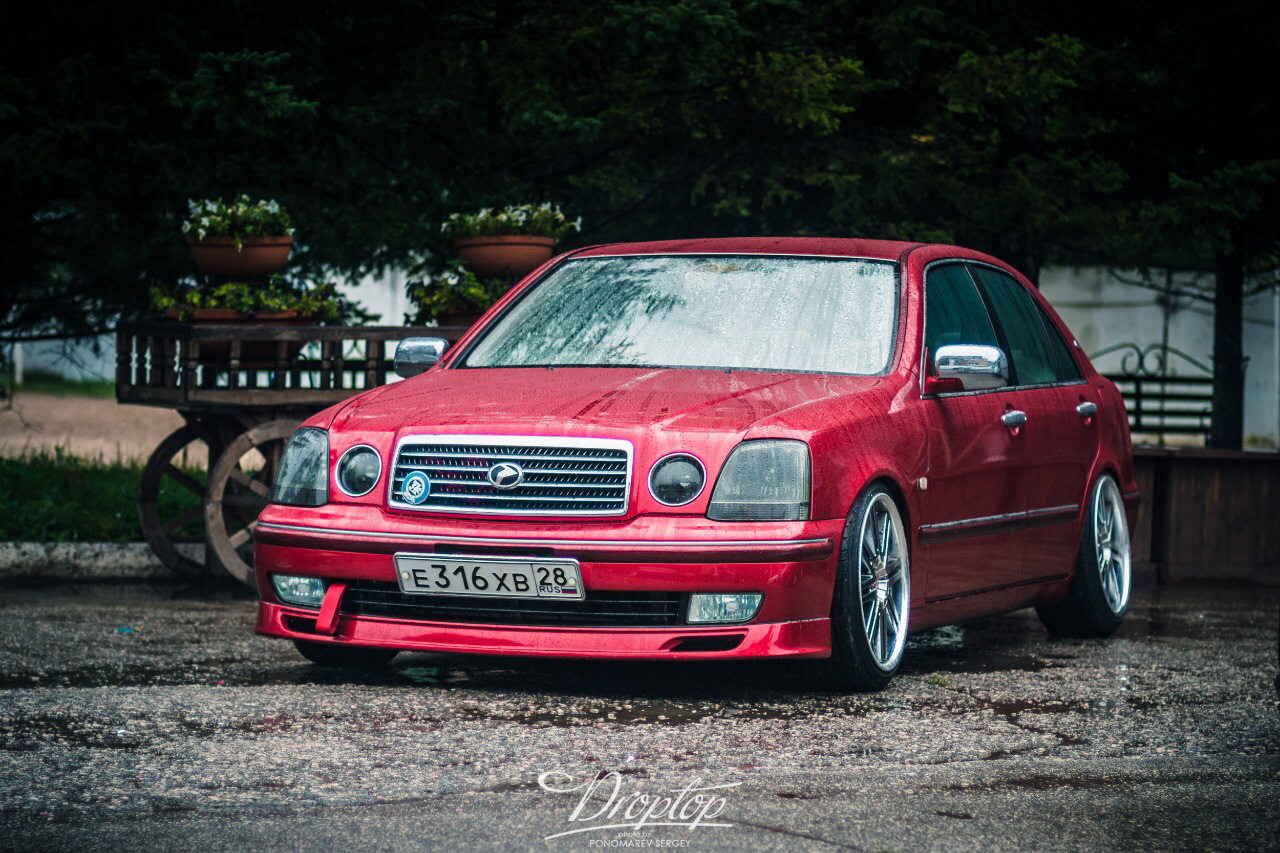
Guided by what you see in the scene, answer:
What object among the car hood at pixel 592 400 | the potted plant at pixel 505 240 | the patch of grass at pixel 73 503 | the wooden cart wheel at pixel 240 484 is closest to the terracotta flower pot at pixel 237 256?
the wooden cart wheel at pixel 240 484

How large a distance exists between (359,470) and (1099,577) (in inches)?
136

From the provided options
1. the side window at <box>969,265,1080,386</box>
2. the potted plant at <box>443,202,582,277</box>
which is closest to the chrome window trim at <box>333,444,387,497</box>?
the side window at <box>969,265,1080,386</box>

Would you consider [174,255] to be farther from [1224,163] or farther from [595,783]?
[595,783]

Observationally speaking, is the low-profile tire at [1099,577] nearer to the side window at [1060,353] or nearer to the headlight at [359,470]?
the side window at [1060,353]

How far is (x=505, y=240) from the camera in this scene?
1095cm

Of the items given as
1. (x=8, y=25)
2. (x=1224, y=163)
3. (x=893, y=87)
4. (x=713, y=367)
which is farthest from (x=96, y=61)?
(x=1224, y=163)

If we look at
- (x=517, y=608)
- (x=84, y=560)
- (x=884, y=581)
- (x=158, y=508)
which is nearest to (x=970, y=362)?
(x=884, y=581)

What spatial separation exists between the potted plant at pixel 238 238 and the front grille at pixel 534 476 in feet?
14.6

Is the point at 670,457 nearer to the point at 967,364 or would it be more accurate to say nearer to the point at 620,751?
the point at 620,751

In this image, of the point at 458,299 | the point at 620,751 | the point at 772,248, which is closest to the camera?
the point at 620,751

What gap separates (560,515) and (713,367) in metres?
1.14

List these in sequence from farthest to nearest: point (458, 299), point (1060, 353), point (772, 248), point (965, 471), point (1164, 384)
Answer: point (1164, 384), point (458, 299), point (1060, 353), point (772, 248), point (965, 471)

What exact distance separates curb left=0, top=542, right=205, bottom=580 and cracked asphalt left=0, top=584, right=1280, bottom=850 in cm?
263

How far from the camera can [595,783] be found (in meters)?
4.78
